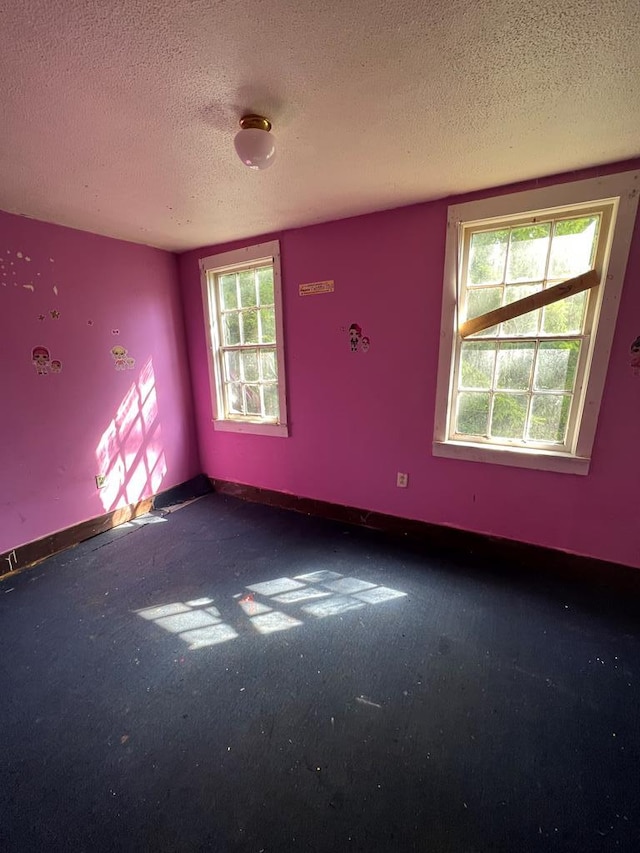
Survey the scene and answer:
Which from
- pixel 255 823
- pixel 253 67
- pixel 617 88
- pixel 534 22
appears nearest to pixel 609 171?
pixel 617 88

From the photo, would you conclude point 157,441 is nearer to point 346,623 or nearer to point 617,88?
point 346,623

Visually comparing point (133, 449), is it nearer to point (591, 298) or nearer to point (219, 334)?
point (219, 334)

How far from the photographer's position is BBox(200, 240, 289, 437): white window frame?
2.65 meters

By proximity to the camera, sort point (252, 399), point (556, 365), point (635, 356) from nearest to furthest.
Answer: point (635, 356) < point (556, 365) < point (252, 399)

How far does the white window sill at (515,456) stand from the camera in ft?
6.45

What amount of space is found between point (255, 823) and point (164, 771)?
36 centimetres

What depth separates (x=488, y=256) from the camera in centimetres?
207

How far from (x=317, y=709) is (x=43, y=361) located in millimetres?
2587

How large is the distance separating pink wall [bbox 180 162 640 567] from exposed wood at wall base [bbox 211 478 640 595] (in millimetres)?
53

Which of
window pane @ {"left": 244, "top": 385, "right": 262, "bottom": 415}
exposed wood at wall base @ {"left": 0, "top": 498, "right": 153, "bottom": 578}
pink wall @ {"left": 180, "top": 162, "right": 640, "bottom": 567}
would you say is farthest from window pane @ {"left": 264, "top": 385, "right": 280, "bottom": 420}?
exposed wood at wall base @ {"left": 0, "top": 498, "right": 153, "bottom": 578}

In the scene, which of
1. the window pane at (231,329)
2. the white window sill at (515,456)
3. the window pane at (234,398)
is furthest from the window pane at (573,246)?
the window pane at (234,398)

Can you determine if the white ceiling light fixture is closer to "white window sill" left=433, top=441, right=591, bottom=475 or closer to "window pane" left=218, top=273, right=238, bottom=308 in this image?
"window pane" left=218, top=273, right=238, bottom=308

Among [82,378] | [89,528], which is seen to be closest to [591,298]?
[82,378]

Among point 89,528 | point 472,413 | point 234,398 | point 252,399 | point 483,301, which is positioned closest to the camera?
point 483,301
